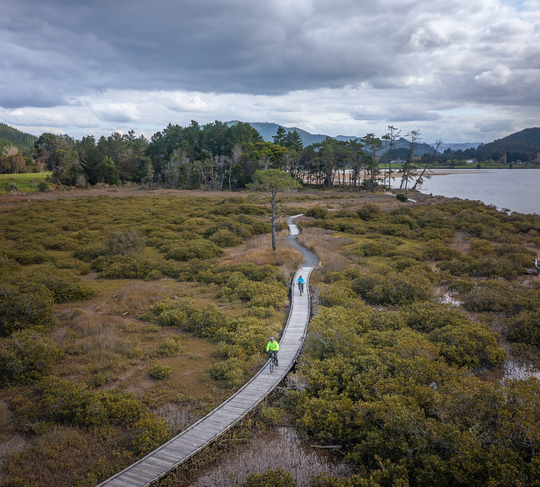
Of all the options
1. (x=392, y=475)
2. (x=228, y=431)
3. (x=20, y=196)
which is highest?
(x=20, y=196)

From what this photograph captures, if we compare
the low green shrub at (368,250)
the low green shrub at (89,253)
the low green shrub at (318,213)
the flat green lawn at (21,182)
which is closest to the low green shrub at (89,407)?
the low green shrub at (89,253)

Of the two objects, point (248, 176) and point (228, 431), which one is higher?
point (248, 176)

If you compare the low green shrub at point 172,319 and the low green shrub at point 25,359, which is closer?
the low green shrub at point 25,359

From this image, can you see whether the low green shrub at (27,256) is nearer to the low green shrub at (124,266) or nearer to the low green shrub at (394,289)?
the low green shrub at (124,266)

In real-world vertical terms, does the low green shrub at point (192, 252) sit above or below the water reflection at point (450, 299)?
above

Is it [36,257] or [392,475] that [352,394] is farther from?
[36,257]

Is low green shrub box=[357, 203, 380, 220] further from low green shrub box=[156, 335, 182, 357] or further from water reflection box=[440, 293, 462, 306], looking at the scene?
low green shrub box=[156, 335, 182, 357]

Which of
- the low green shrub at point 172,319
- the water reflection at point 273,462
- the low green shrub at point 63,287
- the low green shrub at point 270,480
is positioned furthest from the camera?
the low green shrub at point 63,287

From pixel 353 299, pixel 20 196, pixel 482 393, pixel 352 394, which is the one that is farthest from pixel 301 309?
pixel 20 196
